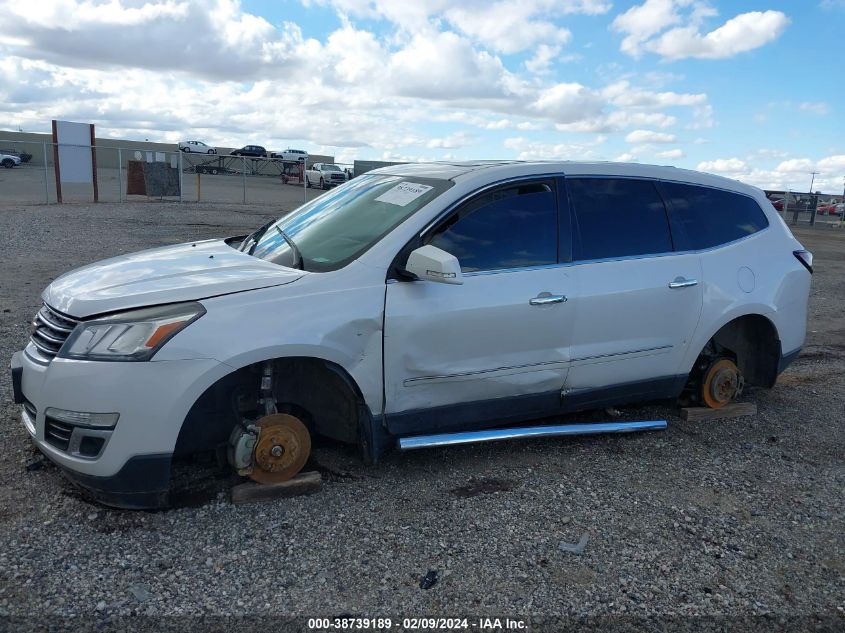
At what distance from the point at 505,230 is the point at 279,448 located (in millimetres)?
1777

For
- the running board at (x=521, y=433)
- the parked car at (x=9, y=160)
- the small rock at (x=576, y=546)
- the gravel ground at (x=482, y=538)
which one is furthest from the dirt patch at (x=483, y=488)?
the parked car at (x=9, y=160)

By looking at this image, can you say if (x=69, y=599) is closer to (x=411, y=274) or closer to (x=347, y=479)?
(x=347, y=479)

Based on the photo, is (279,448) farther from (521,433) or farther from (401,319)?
(521,433)

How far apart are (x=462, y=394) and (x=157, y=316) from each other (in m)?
1.69

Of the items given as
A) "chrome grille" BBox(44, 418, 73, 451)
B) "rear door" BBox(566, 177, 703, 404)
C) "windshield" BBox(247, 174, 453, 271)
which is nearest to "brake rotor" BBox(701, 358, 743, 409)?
"rear door" BBox(566, 177, 703, 404)

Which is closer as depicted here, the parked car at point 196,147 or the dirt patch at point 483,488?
the dirt patch at point 483,488

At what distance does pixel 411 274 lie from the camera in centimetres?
388

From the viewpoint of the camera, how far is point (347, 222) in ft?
14.4

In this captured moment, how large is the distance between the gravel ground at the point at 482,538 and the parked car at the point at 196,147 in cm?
6321

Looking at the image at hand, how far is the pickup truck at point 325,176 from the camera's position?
43656 mm

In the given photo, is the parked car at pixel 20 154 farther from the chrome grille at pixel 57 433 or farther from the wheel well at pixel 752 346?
the wheel well at pixel 752 346

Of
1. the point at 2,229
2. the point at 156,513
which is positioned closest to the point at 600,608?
the point at 156,513

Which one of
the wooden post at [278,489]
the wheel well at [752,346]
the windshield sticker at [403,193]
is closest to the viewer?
the wooden post at [278,489]

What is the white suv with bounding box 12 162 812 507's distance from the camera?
3.43 metres
